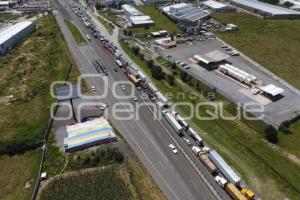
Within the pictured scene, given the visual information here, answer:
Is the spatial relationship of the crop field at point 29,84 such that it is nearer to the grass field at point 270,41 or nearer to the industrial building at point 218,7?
the grass field at point 270,41

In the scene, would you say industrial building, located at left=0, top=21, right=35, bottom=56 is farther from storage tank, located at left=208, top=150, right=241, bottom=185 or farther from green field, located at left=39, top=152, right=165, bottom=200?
storage tank, located at left=208, top=150, right=241, bottom=185

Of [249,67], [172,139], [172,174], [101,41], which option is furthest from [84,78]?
[249,67]

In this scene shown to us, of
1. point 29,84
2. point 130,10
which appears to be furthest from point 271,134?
point 130,10

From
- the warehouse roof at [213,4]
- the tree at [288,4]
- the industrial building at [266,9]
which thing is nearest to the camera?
the industrial building at [266,9]

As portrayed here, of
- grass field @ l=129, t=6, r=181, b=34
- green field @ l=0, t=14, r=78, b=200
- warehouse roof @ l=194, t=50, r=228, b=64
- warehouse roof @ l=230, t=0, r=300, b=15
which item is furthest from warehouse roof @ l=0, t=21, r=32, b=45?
warehouse roof @ l=230, t=0, r=300, b=15

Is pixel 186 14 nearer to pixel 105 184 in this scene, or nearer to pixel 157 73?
pixel 157 73

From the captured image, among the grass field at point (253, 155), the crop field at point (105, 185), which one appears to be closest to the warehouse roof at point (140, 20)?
the grass field at point (253, 155)
